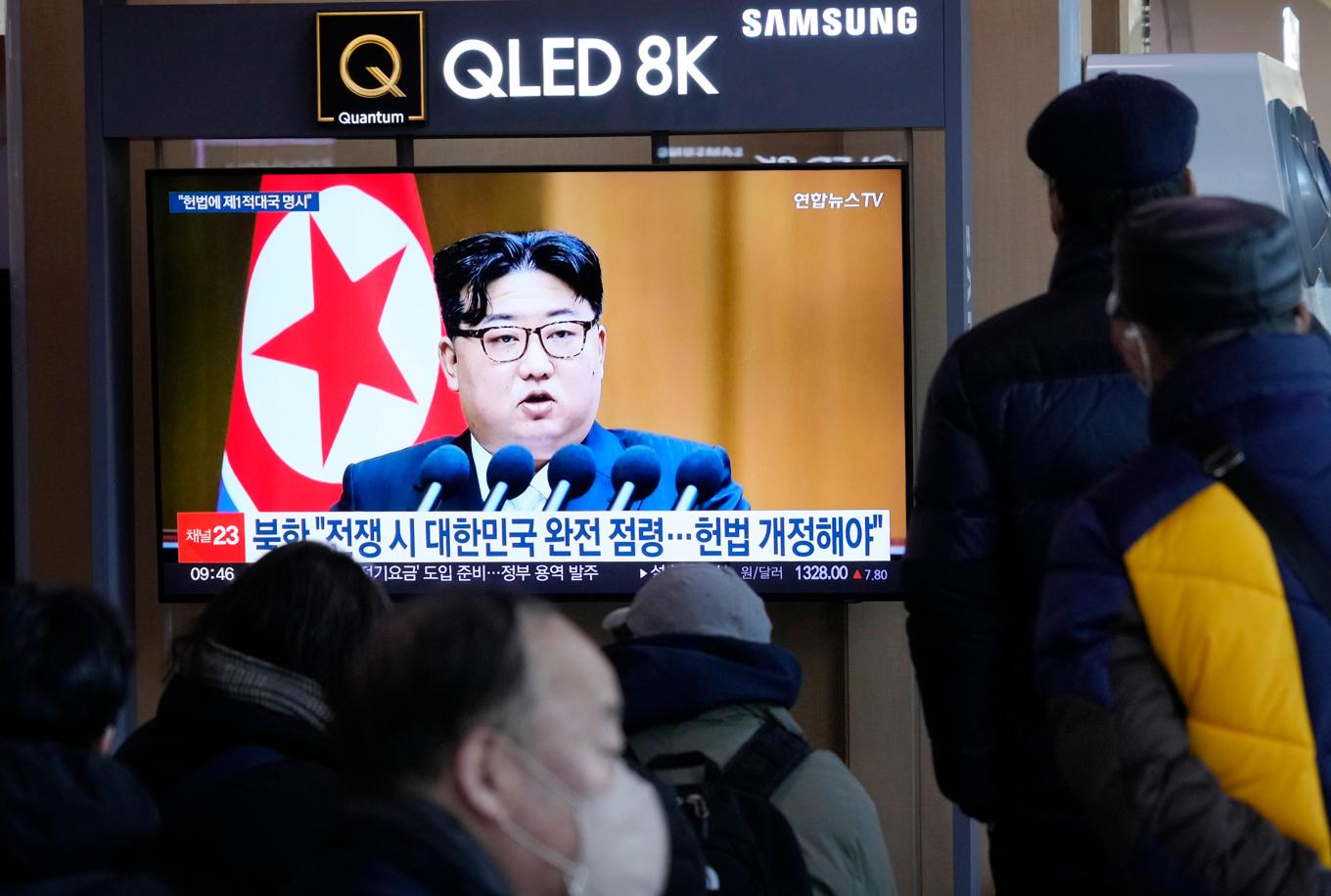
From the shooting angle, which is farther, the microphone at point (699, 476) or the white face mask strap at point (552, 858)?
the microphone at point (699, 476)

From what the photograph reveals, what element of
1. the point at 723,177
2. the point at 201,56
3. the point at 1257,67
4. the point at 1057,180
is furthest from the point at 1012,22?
the point at 1057,180

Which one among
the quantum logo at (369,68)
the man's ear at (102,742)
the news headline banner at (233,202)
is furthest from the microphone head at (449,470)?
the man's ear at (102,742)

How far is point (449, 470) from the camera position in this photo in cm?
449

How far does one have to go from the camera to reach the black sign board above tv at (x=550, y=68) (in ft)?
14.4

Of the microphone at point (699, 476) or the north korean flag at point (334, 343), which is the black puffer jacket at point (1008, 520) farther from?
the north korean flag at point (334, 343)

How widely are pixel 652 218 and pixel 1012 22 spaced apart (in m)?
1.24

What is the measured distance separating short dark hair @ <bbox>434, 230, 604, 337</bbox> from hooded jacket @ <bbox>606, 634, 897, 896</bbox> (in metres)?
2.17

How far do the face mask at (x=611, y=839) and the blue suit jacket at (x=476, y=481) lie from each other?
10.0 ft

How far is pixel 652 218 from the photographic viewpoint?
4473 mm

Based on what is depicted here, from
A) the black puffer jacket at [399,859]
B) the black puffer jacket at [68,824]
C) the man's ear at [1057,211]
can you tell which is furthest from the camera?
the man's ear at [1057,211]

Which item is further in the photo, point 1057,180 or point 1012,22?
point 1012,22

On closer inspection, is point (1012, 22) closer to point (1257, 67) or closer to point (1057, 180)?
point (1257, 67)

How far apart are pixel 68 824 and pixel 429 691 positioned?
0.62 m

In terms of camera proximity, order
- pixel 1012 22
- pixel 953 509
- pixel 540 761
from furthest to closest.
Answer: pixel 1012 22 < pixel 953 509 < pixel 540 761
